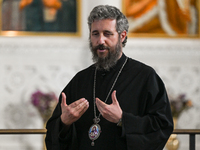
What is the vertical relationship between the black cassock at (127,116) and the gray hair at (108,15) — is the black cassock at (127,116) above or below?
below

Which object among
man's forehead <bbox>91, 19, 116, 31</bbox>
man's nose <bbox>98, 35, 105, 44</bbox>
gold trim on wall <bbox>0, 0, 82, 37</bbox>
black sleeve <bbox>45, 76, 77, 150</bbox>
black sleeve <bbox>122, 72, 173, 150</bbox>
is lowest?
black sleeve <bbox>45, 76, 77, 150</bbox>

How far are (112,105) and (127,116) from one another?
130 mm

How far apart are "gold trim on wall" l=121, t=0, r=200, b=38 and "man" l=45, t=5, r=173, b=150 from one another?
4.40 metres

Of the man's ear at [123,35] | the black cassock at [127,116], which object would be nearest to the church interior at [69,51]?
the black cassock at [127,116]

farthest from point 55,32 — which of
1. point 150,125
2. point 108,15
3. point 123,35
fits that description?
point 150,125

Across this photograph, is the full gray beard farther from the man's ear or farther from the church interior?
the church interior

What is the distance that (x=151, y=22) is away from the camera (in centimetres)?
783

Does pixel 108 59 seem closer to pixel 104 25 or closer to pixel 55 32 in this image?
pixel 104 25

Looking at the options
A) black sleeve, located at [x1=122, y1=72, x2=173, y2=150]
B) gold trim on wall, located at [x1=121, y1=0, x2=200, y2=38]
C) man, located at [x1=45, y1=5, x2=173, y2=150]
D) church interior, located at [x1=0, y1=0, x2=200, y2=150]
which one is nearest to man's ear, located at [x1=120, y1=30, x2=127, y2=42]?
man, located at [x1=45, y1=5, x2=173, y2=150]

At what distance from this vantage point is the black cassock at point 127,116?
115 inches

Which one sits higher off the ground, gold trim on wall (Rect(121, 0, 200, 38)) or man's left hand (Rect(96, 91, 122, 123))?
gold trim on wall (Rect(121, 0, 200, 38))

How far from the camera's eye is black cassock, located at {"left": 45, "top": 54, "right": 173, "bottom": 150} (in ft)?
9.57

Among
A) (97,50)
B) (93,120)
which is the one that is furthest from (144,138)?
(97,50)

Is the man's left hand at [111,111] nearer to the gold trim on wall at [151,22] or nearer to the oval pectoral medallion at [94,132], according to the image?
the oval pectoral medallion at [94,132]
